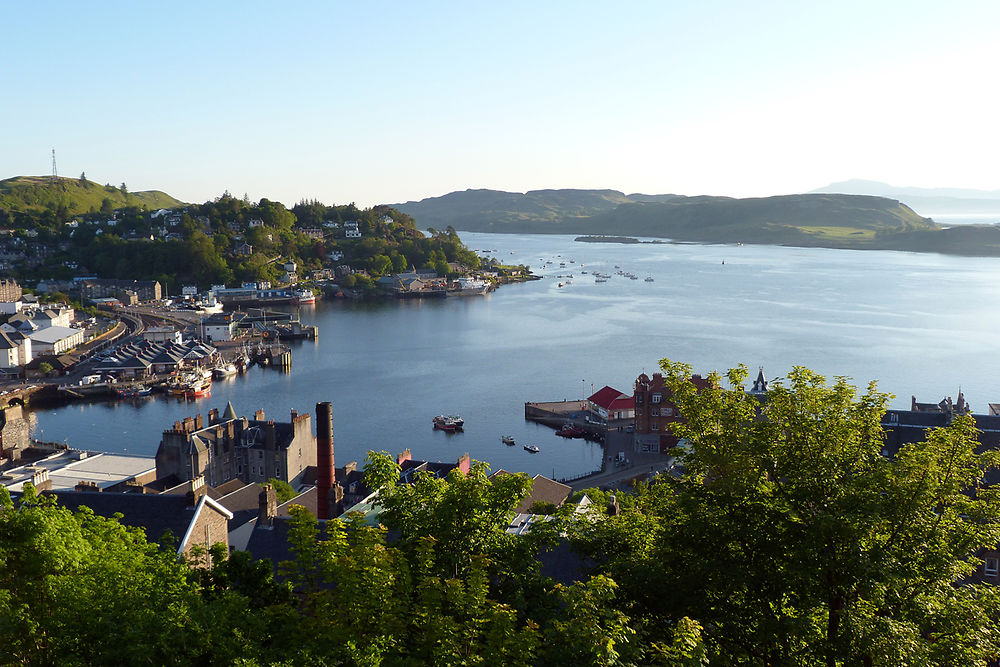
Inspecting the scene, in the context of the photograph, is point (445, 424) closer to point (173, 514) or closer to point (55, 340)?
point (173, 514)

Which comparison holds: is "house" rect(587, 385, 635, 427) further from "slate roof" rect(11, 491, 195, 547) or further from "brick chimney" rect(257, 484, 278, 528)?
"slate roof" rect(11, 491, 195, 547)

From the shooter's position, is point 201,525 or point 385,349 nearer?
point 201,525

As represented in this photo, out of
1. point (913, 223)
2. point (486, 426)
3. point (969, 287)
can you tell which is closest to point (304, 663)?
point (486, 426)

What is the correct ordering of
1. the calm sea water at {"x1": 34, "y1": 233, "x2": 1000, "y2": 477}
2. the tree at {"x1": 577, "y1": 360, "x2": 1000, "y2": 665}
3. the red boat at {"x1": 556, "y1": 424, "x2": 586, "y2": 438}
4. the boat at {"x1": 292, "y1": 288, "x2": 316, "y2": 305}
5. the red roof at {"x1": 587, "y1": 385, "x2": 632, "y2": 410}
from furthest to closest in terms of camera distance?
the boat at {"x1": 292, "y1": 288, "x2": 316, "y2": 305} → the red roof at {"x1": 587, "y1": 385, "x2": 632, "y2": 410} → the calm sea water at {"x1": 34, "y1": 233, "x2": 1000, "y2": 477} → the red boat at {"x1": 556, "y1": 424, "x2": 586, "y2": 438} → the tree at {"x1": 577, "y1": 360, "x2": 1000, "y2": 665}

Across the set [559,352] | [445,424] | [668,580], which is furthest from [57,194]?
[668,580]

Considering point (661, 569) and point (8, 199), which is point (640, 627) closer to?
point (661, 569)

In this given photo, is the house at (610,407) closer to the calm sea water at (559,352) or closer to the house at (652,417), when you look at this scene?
the calm sea water at (559,352)

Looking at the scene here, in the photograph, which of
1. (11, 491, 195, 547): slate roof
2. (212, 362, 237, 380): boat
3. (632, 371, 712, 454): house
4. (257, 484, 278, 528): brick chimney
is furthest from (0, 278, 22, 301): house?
(257, 484, 278, 528): brick chimney
